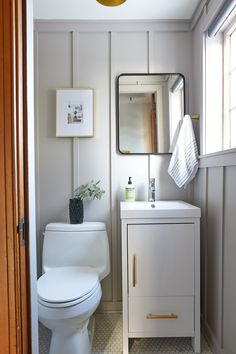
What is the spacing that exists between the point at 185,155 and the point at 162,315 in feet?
3.57

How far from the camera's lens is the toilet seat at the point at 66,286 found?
4.12 ft

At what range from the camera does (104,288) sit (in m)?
1.92

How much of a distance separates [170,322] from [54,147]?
4.82 ft

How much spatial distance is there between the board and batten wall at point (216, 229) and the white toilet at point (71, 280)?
2.33ft

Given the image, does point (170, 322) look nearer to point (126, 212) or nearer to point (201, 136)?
point (126, 212)

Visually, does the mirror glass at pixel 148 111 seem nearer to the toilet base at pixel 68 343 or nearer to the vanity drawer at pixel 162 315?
the vanity drawer at pixel 162 315

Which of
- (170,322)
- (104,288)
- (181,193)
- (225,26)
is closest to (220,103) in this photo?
(225,26)

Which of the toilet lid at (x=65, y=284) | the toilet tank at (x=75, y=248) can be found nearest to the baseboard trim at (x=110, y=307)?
the toilet tank at (x=75, y=248)

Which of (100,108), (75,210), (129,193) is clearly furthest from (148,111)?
(75,210)

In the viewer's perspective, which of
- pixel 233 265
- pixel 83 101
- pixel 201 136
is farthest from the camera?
pixel 83 101

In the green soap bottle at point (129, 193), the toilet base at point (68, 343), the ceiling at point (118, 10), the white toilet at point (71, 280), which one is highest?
the ceiling at point (118, 10)

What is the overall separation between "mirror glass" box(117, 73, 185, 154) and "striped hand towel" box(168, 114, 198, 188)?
102 millimetres

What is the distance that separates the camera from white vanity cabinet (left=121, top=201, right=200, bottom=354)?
1.46 m

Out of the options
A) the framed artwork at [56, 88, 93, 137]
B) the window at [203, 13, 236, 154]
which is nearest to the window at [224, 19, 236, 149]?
the window at [203, 13, 236, 154]
